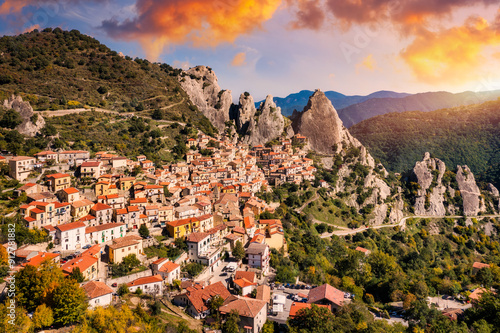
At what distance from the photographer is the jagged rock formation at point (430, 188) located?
72.2 metres

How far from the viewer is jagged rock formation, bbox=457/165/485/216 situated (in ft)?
240

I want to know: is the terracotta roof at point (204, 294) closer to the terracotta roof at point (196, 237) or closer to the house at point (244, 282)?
the house at point (244, 282)

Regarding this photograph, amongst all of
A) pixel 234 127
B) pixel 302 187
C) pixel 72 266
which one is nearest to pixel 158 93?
pixel 234 127

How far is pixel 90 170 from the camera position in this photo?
119 ft

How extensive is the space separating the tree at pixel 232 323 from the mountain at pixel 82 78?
4593 centimetres

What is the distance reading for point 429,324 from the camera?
24781 millimetres

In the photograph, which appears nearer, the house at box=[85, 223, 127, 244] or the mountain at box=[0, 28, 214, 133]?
the house at box=[85, 223, 127, 244]

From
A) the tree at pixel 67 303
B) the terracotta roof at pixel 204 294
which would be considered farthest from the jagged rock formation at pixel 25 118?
the terracotta roof at pixel 204 294

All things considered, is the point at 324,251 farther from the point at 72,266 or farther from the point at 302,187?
the point at 72,266

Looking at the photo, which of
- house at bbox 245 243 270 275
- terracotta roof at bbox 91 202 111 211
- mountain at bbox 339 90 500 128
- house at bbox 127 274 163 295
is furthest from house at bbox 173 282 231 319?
mountain at bbox 339 90 500 128

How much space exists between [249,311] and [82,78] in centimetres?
6145

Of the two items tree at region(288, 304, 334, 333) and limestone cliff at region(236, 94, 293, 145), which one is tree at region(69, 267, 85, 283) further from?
limestone cliff at region(236, 94, 293, 145)

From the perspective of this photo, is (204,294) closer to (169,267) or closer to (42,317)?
(169,267)

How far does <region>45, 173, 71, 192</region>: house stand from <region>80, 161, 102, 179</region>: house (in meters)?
2.66
